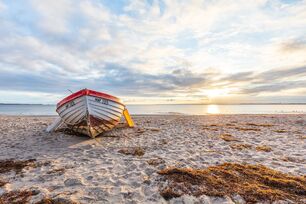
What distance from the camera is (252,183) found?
3.44 metres

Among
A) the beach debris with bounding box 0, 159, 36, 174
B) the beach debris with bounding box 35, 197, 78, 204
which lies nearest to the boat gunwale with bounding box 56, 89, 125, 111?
the beach debris with bounding box 0, 159, 36, 174

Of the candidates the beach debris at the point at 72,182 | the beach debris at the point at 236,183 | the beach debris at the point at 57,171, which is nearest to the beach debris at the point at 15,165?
the beach debris at the point at 57,171

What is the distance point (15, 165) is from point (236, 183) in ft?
17.5

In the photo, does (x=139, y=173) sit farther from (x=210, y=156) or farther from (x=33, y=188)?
(x=210, y=156)

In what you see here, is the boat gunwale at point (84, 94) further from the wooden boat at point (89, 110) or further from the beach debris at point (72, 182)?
the beach debris at point (72, 182)

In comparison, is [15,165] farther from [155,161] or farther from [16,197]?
[155,161]

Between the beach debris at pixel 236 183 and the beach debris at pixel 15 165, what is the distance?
3.50m

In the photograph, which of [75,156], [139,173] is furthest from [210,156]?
[75,156]

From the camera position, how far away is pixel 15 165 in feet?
14.6

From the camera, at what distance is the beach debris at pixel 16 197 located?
2.85 meters

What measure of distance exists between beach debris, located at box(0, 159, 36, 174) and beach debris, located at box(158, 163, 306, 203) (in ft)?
11.5

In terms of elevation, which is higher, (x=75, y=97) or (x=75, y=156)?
(x=75, y=97)

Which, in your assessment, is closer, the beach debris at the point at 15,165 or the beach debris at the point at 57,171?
the beach debris at the point at 57,171

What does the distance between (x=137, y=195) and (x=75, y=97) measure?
5298 mm
